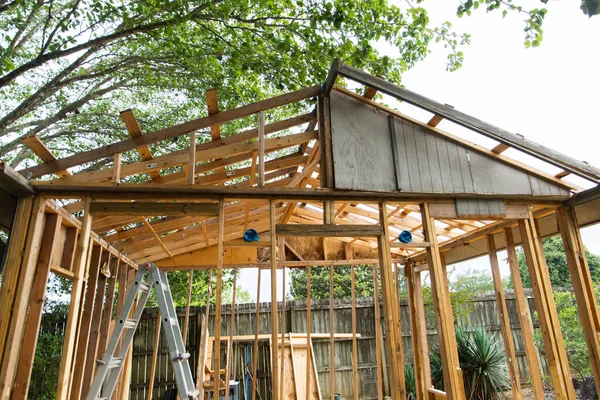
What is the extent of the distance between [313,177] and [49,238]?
3887 millimetres

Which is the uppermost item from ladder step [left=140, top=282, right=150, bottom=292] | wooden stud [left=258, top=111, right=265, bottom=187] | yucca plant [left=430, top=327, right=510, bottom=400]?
wooden stud [left=258, top=111, right=265, bottom=187]

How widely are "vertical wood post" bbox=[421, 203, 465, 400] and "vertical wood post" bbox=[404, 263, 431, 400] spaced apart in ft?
10.0

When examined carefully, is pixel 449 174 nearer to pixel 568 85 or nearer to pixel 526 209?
pixel 526 209

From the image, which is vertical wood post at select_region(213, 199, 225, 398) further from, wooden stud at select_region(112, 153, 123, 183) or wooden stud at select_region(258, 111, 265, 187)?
wooden stud at select_region(112, 153, 123, 183)

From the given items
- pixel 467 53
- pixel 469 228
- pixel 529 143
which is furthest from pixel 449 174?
pixel 467 53

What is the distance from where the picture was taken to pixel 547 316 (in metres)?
4.28

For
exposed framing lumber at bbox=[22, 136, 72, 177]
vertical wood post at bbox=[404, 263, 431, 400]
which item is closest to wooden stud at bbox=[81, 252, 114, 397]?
exposed framing lumber at bbox=[22, 136, 72, 177]

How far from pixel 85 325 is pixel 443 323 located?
181 inches

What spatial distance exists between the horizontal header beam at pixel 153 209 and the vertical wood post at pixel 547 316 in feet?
11.8

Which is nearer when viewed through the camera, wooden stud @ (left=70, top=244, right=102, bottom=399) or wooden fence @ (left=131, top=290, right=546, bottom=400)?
wooden stud @ (left=70, top=244, right=102, bottom=399)

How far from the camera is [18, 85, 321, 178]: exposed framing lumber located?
12.2 feet

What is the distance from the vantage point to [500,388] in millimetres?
7539

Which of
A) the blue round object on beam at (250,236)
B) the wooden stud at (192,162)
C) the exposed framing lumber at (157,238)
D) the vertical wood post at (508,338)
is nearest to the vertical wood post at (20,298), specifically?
the exposed framing lumber at (157,238)

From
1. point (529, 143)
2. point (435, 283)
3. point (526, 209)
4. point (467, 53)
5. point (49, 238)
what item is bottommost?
point (435, 283)
